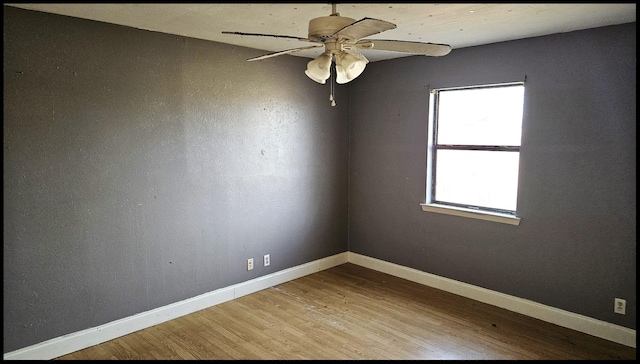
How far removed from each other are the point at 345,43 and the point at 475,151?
83.7 inches

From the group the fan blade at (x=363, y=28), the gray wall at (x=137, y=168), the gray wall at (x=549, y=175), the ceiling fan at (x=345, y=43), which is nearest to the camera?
the fan blade at (x=363, y=28)

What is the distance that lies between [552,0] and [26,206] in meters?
3.36

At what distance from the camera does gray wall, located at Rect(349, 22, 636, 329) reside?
10.3 ft

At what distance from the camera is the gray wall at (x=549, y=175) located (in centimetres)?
313

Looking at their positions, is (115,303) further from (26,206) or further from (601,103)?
(601,103)

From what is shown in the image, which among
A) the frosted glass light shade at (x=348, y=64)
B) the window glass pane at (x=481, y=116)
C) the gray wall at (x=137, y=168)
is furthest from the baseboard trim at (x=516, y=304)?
the frosted glass light shade at (x=348, y=64)

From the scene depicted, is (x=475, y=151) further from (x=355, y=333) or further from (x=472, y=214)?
(x=355, y=333)

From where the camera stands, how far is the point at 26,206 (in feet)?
9.29

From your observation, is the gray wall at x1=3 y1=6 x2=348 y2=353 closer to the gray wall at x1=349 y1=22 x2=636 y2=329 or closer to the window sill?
the gray wall at x1=349 y1=22 x2=636 y2=329

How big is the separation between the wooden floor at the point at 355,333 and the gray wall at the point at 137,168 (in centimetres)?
35

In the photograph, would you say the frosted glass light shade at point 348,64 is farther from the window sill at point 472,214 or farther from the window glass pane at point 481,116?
the window sill at point 472,214

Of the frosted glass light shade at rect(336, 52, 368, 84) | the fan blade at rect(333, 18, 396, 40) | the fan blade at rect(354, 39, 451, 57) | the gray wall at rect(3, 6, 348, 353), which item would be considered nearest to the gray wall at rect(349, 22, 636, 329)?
the gray wall at rect(3, 6, 348, 353)

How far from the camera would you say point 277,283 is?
14.3 feet

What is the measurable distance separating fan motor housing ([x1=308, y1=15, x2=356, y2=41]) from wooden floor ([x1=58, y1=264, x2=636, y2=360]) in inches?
82.4
